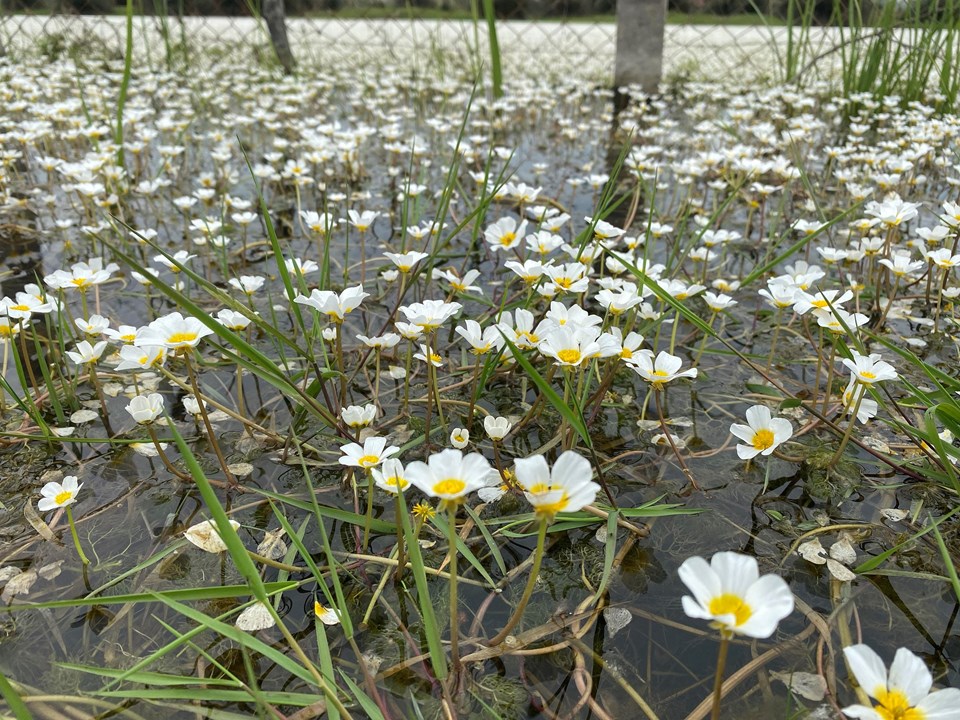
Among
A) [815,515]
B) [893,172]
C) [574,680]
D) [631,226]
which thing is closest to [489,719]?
[574,680]

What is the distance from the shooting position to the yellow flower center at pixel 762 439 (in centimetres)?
122

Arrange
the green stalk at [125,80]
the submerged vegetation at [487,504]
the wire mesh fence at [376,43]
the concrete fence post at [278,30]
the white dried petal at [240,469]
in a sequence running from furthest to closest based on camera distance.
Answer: the wire mesh fence at [376,43] < the concrete fence post at [278,30] < the green stalk at [125,80] < the white dried petal at [240,469] < the submerged vegetation at [487,504]

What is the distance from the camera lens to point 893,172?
9.12 ft

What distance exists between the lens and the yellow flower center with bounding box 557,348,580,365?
3.73 feet

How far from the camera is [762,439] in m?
1.23

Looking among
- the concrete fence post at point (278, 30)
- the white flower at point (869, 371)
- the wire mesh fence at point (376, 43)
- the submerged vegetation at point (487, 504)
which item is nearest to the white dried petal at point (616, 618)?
the submerged vegetation at point (487, 504)

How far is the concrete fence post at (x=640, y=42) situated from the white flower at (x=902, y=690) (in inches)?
214

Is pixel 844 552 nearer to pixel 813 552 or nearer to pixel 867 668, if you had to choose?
pixel 813 552

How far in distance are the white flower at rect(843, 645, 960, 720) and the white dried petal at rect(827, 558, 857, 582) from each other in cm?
42

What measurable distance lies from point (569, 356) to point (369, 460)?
0.38 meters

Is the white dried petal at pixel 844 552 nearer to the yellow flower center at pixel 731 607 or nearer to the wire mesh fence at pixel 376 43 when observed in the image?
the yellow flower center at pixel 731 607

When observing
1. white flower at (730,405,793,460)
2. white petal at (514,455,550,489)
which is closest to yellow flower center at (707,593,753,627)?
white petal at (514,455,550,489)

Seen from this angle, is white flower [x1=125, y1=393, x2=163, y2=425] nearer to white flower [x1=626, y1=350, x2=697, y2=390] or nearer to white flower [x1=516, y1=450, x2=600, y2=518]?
white flower [x1=516, y1=450, x2=600, y2=518]

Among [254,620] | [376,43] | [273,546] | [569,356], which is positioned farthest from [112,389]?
[376,43]
